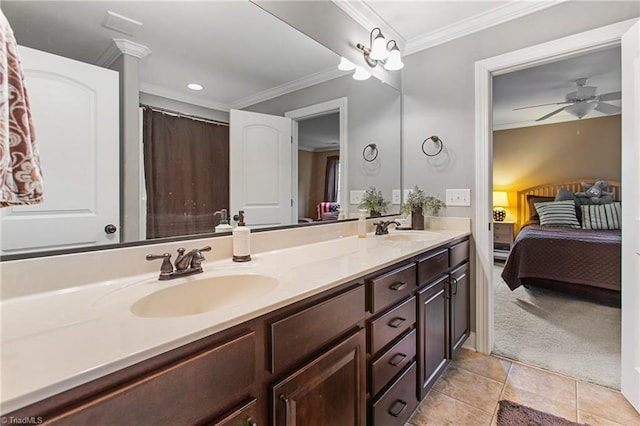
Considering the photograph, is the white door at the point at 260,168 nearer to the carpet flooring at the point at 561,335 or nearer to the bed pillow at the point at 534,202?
the carpet flooring at the point at 561,335

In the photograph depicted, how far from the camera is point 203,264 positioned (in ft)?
3.86

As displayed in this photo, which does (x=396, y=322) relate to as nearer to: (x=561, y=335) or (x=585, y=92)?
(x=561, y=335)

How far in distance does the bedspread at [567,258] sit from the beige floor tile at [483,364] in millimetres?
1556

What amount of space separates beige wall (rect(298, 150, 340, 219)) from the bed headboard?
4746 millimetres

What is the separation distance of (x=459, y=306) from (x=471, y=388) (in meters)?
0.46

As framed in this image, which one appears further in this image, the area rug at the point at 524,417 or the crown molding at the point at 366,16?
the crown molding at the point at 366,16

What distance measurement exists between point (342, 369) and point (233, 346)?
45 centimetres

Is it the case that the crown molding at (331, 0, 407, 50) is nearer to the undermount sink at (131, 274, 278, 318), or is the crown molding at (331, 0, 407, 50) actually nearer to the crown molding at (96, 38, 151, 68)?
the crown molding at (96, 38, 151, 68)

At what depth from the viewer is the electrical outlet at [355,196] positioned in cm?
217

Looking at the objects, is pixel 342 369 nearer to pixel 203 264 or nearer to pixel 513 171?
pixel 203 264

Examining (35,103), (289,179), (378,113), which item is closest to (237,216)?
(289,179)

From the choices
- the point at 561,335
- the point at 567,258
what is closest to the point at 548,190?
the point at 567,258

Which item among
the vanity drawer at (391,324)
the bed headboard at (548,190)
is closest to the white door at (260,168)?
the vanity drawer at (391,324)

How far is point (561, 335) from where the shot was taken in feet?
7.86
